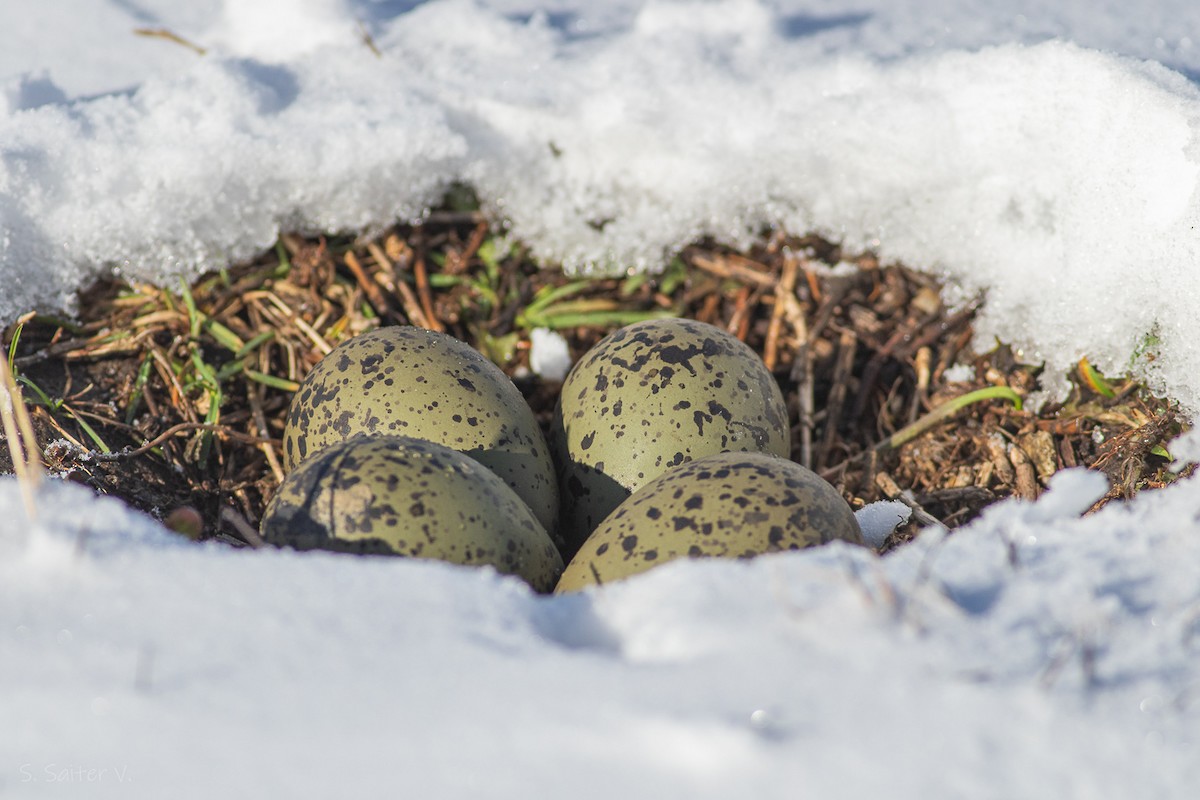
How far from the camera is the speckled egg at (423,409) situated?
2.33m

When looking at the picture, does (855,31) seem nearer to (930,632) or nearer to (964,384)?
(964,384)

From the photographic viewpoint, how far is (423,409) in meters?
2.33

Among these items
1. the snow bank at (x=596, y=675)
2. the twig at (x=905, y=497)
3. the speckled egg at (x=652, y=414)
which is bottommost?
the twig at (x=905, y=497)

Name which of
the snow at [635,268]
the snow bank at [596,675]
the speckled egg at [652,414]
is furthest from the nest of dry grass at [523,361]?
the snow bank at [596,675]

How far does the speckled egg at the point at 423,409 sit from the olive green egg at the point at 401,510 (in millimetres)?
201

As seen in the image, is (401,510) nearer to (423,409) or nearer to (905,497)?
(423,409)

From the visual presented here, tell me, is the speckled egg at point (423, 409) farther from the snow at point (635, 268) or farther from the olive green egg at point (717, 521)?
the snow at point (635, 268)

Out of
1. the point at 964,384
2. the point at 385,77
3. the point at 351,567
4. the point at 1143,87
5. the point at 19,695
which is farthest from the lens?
the point at 385,77

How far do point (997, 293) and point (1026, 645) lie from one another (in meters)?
1.95

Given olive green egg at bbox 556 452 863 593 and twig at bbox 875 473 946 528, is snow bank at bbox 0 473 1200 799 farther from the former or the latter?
twig at bbox 875 473 946 528

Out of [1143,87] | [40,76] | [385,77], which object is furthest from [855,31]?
[40,76]

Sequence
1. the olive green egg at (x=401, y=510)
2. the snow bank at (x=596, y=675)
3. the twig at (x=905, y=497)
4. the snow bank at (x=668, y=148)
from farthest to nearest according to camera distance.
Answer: the snow bank at (x=668, y=148) → the twig at (x=905, y=497) → the olive green egg at (x=401, y=510) → the snow bank at (x=596, y=675)

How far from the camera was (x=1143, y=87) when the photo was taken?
9.39 feet

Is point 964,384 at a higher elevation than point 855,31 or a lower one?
lower
